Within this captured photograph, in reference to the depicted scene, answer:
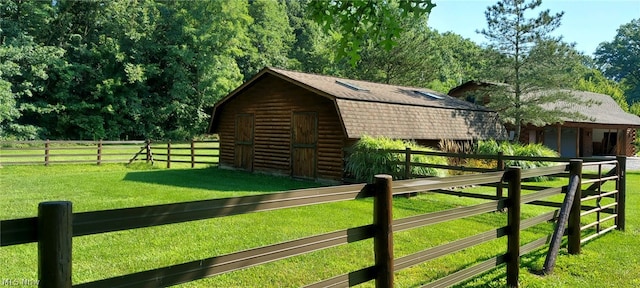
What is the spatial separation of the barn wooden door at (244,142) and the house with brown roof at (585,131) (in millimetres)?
13218

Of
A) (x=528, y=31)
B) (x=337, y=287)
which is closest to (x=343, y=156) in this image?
(x=337, y=287)

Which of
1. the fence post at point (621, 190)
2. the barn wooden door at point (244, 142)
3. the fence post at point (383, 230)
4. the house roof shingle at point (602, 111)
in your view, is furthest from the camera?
the house roof shingle at point (602, 111)

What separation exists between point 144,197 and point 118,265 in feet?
16.2

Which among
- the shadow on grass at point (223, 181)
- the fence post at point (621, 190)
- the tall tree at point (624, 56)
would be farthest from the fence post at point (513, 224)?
the tall tree at point (624, 56)

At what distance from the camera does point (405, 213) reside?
776 centimetres

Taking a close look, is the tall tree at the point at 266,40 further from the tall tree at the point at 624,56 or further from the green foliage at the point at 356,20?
the tall tree at the point at 624,56

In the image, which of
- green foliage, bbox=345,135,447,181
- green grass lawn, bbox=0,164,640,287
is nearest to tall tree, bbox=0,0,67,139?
green grass lawn, bbox=0,164,640,287

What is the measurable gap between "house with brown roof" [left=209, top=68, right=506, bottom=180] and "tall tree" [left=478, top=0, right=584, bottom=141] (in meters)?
4.64

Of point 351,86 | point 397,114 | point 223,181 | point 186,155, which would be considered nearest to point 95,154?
point 186,155

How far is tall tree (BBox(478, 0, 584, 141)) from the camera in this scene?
19922 mm

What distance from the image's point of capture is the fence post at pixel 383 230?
282 centimetres

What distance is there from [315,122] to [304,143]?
2.55 feet

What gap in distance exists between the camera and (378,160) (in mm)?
10750

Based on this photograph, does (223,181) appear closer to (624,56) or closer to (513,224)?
(513,224)
